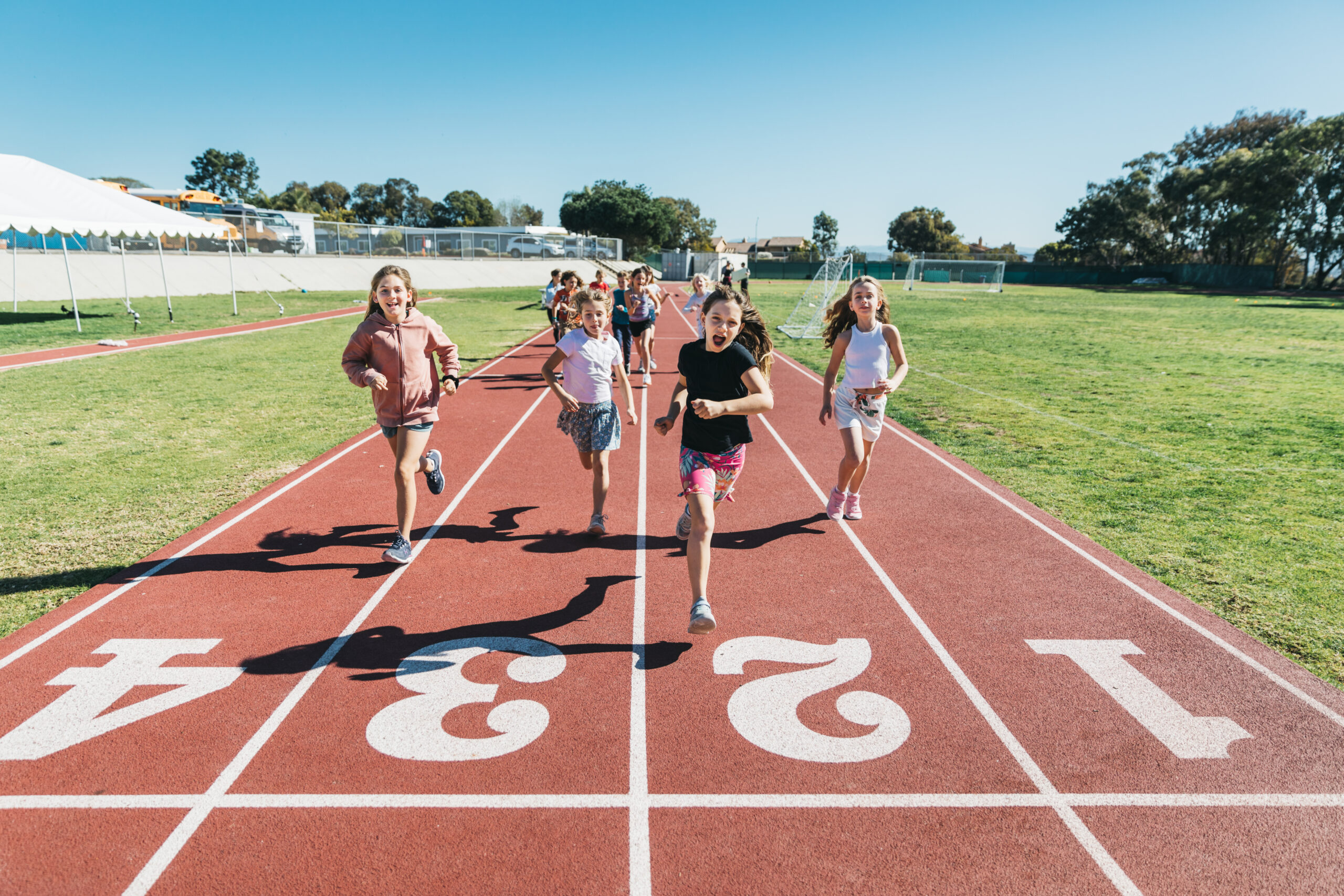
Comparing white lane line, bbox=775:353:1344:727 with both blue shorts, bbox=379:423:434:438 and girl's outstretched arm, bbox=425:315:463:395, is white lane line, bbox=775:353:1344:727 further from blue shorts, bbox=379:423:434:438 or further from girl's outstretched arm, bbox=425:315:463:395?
blue shorts, bbox=379:423:434:438

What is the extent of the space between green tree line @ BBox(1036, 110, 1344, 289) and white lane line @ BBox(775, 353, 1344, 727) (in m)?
73.3

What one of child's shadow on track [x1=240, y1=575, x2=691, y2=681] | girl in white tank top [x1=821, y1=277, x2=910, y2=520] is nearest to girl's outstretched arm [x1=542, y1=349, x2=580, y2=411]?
child's shadow on track [x1=240, y1=575, x2=691, y2=681]

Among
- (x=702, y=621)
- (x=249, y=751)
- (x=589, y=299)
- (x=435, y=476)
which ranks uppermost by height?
(x=589, y=299)

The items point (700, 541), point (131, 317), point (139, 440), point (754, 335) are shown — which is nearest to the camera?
point (700, 541)

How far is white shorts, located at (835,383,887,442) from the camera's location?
613 centimetres

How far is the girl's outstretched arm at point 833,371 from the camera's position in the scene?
6.20 metres

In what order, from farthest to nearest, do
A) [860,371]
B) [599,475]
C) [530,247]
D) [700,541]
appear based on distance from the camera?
1. [530,247]
2. [860,371]
3. [599,475]
4. [700,541]

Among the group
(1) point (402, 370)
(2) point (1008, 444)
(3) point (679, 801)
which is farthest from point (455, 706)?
(2) point (1008, 444)

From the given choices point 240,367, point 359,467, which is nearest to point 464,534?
point 359,467

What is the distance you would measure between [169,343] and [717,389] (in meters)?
18.3

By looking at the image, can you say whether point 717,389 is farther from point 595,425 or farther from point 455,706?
point 455,706

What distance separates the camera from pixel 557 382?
5.67 metres

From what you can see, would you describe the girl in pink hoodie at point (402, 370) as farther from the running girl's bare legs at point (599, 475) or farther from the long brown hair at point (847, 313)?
the long brown hair at point (847, 313)

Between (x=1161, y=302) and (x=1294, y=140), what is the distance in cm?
3159
